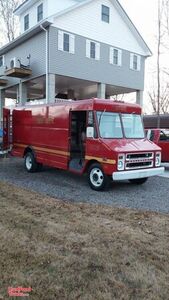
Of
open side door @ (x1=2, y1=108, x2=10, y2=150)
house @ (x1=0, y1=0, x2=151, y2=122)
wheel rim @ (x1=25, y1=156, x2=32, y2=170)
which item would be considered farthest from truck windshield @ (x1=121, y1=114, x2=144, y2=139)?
house @ (x1=0, y1=0, x2=151, y2=122)

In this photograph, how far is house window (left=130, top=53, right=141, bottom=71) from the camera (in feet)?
75.8

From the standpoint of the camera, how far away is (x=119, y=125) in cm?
884

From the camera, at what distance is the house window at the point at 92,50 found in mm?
19969

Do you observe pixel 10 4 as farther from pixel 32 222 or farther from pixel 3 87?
pixel 32 222

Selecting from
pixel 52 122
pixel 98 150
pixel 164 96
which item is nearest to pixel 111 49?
pixel 52 122

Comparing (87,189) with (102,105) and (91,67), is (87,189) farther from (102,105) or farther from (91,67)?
(91,67)

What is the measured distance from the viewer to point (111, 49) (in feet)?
70.4

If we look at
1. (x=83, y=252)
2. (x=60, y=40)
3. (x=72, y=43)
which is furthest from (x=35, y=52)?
(x=83, y=252)

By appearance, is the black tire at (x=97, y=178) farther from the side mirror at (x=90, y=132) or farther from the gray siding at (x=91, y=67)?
the gray siding at (x=91, y=67)

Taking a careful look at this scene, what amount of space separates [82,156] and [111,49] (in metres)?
14.2

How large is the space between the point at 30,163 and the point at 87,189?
3522 millimetres

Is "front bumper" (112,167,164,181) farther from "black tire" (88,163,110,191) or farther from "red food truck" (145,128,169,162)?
"red food truck" (145,128,169,162)

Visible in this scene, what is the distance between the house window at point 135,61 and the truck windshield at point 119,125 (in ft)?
48.9

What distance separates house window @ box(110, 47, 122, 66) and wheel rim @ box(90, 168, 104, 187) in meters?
14.8
